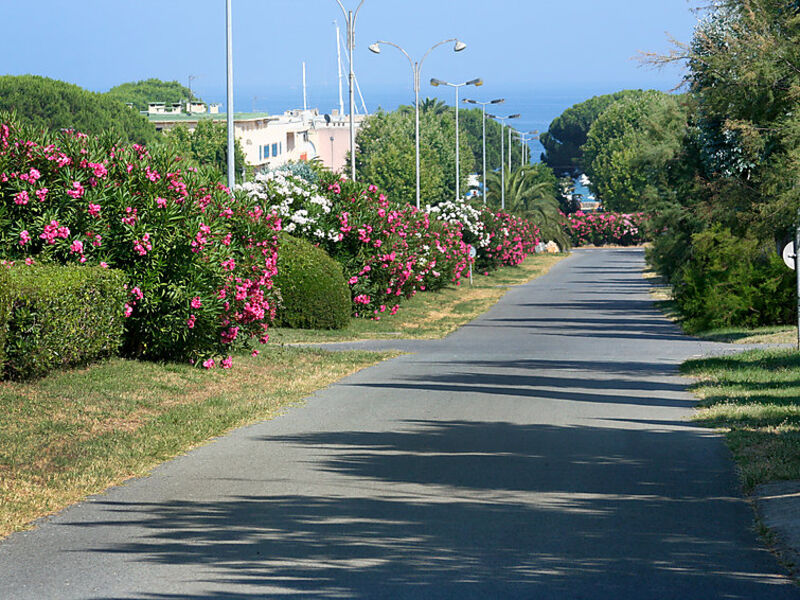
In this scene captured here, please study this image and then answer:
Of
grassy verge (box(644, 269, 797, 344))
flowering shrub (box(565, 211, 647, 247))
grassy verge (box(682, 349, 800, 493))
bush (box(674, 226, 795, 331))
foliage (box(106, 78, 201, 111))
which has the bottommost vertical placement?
grassy verge (box(644, 269, 797, 344))

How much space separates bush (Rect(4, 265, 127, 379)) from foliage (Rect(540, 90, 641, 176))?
5611 inches

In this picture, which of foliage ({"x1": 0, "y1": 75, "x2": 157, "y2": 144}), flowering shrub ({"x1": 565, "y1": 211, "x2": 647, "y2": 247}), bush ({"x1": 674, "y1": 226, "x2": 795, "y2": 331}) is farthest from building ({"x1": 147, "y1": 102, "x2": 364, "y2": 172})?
bush ({"x1": 674, "y1": 226, "x2": 795, "y2": 331})

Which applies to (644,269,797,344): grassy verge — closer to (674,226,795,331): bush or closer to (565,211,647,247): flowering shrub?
(674,226,795,331): bush

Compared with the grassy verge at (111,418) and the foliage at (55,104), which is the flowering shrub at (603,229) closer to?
the foliage at (55,104)

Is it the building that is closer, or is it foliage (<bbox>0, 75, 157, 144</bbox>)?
foliage (<bbox>0, 75, 157, 144</bbox>)

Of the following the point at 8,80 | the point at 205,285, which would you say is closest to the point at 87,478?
the point at 205,285

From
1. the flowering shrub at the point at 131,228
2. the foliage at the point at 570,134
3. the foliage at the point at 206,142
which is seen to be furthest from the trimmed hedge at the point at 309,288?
the foliage at the point at 570,134

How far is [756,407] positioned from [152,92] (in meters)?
166

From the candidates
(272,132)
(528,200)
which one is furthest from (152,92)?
(528,200)

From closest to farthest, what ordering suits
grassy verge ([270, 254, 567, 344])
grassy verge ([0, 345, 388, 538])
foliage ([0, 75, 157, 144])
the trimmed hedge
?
1. grassy verge ([0, 345, 388, 538])
2. grassy verge ([270, 254, 567, 344])
3. the trimmed hedge
4. foliage ([0, 75, 157, 144])

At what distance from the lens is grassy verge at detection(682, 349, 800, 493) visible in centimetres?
1055

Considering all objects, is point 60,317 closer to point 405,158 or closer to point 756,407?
point 756,407

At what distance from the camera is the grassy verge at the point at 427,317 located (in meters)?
28.5

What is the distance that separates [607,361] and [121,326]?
10.7 meters
